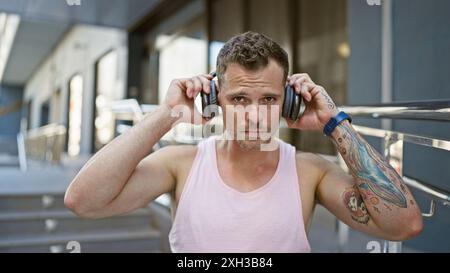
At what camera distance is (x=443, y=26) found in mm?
1328

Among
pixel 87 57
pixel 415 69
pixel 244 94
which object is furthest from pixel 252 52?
pixel 87 57

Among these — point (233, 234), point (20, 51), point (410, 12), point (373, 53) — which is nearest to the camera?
point (233, 234)

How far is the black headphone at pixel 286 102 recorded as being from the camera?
0.74 m

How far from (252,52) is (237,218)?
34 centimetres

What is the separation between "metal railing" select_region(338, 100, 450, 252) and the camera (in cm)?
76

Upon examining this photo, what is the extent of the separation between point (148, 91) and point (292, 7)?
261 cm

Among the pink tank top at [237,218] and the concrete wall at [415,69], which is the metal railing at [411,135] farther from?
the pink tank top at [237,218]

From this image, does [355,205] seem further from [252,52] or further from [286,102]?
[252,52]

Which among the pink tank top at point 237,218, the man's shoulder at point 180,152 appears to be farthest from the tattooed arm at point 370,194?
the man's shoulder at point 180,152

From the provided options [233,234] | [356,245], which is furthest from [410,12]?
[233,234]

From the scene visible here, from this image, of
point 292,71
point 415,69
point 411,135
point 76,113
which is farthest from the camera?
point 76,113

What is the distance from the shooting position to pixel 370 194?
2.31ft

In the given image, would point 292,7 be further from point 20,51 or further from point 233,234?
point 20,51

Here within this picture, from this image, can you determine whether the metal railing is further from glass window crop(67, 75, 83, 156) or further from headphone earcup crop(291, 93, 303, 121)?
glass window crop(67, 75, 83, 156)
